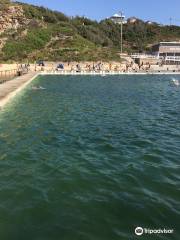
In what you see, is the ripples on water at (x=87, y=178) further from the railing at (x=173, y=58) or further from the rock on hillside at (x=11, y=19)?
the rock on hillside at (x=11, y=19)

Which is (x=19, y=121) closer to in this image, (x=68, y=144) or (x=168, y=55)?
(x=68, y=144)

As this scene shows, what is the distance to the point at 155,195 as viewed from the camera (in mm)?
9703

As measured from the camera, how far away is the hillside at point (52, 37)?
98625 millimetres

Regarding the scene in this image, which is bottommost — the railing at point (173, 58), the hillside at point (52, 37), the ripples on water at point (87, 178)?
the ripples on water at point (87, 178)

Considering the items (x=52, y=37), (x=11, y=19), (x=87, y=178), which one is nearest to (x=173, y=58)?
(x=52, y=37)

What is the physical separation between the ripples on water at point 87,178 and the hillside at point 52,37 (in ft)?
259

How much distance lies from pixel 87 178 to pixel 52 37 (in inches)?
3843

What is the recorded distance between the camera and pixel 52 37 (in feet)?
345

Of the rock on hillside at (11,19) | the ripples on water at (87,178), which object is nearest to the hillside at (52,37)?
the rock on hillside at (11,19)

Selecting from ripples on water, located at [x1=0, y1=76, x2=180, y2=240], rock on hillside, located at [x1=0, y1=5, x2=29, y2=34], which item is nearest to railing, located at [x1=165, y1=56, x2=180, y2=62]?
rock on hillside, located at [x1=0, y1=5, x2=29, y2=34]

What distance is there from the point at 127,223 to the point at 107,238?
777 millimetres

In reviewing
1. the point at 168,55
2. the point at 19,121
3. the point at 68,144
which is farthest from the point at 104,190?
the point at 168,55

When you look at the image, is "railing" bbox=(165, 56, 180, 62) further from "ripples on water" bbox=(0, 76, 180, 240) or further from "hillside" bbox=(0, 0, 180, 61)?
"ripples on water" bbox=(0, 76, 180, 240)

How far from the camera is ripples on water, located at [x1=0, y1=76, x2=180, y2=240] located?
808 centimetres
